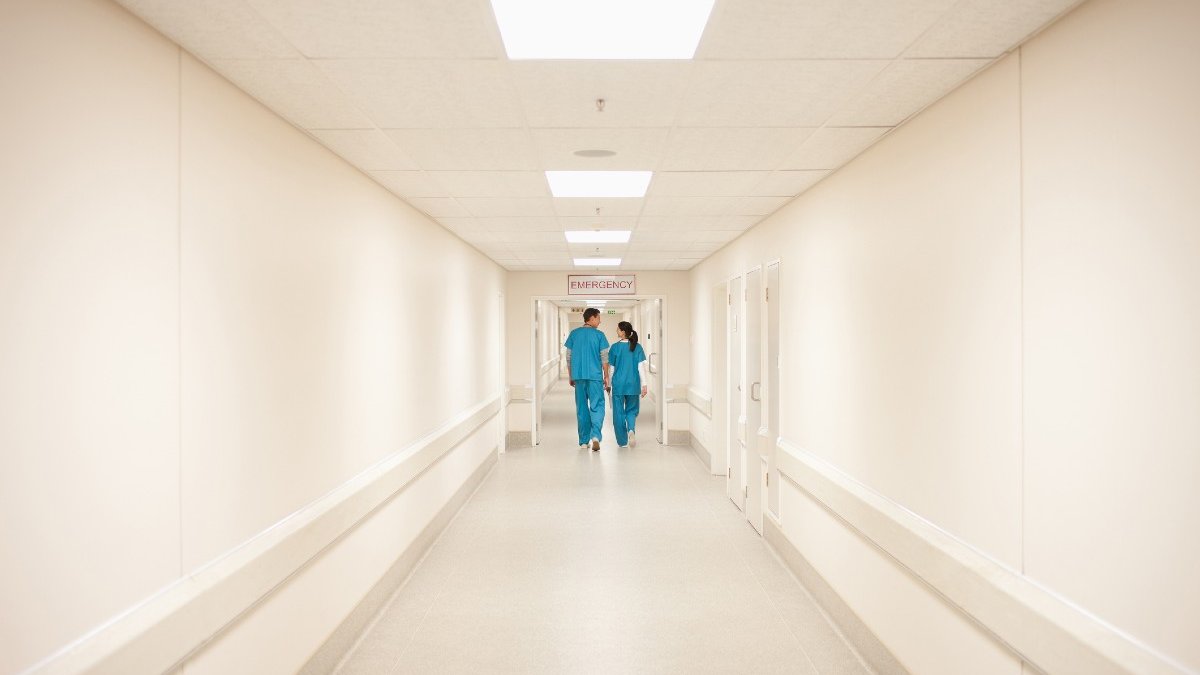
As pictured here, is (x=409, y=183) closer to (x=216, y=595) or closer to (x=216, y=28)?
(x=216, y=28)

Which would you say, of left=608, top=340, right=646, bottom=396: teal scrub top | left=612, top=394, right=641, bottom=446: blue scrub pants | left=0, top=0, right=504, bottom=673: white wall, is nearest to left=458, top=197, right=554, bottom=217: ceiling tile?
left=0, top=0, right=504, bottom=673: white wall

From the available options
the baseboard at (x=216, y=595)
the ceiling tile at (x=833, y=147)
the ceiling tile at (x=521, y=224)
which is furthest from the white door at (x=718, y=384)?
the baseboard at (x=216, y=595)

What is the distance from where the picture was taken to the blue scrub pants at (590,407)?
1009cm

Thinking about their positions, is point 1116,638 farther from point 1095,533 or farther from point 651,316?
point 651,316

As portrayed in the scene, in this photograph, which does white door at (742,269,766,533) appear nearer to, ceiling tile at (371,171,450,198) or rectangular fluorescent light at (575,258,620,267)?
ceiling tile at (371,171,450,198)

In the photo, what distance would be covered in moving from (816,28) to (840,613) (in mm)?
3098

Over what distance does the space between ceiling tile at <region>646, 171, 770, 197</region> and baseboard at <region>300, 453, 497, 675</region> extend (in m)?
2.90

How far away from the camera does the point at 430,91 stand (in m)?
2.62

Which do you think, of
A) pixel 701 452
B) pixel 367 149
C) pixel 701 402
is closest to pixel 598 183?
pixel 367 149

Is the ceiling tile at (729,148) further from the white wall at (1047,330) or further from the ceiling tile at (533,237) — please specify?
the ceiling tile at (533,237)

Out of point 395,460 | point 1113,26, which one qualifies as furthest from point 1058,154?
point 395,460

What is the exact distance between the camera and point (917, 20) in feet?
6.64

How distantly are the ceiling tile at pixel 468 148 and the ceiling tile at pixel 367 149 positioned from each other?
0.20 ft

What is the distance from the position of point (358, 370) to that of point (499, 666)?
169 cm
